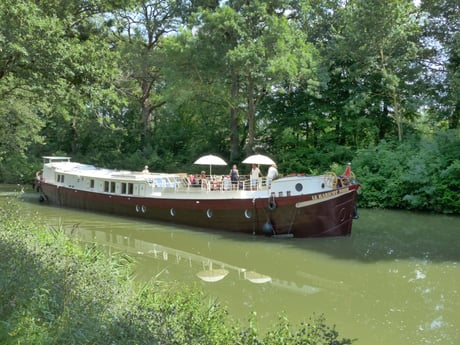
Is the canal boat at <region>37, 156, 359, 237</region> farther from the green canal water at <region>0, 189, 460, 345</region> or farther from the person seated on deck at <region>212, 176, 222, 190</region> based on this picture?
the green canal water at <region>0, 189, 460, 345</region>

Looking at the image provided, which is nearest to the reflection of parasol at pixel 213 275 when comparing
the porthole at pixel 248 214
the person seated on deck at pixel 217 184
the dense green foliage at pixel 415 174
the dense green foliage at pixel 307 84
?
the porthole at pixel 248 214

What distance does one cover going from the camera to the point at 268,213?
16734 mm

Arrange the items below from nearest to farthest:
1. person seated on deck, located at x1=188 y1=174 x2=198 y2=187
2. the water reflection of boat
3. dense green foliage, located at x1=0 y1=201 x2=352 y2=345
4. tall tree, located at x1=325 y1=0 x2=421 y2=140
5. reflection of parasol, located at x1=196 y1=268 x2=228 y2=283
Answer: dense green foliage, located at x1=0 y1=201 x2=352 y2=345
the water reflection of boat
reflection of parasol, located at x1=196 y1=268 x2=228 y2=283
person seated on deck, located at x1=188 y1=174 x2=198 y2=187
tall tree, located at x1=325 y1=0 x2=421 y2=140

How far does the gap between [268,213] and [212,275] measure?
18.2ft

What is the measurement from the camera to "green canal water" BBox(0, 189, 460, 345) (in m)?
8.38

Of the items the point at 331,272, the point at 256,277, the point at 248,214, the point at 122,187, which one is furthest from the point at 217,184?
the point at 331,272

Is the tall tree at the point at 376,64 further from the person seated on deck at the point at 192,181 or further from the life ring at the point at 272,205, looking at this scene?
the life ring at the point at 272,205

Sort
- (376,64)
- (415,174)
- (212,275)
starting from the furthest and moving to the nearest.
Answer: (376,64)
(415,174)
(212,275)

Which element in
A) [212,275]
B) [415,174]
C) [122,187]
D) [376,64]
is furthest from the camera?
[376,64]

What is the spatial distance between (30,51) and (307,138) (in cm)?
2262

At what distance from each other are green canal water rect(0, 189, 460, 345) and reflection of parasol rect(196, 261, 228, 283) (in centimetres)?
3

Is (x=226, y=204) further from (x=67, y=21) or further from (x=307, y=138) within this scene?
(x=307, y=138)

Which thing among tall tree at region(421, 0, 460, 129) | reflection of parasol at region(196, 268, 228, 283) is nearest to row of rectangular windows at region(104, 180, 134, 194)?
reflection of parasol at region(196, 268, 228, 283)

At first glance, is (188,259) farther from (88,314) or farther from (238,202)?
(88,314)
